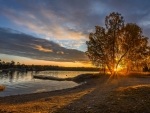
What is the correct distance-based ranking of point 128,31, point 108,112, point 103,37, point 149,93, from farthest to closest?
1. point 103,37
2. point 128,31
3. point 149,93
4. point 108,112

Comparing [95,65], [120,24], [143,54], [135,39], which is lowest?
[95,65]

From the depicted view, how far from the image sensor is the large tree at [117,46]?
42.4 m

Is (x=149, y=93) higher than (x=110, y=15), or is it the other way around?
(x=110, y=15)

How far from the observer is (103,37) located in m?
44.5

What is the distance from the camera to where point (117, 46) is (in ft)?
146

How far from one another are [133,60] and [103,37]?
11485 millimetres

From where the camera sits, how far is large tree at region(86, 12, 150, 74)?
139 ft

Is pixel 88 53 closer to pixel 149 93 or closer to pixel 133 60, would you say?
pixel 133 60

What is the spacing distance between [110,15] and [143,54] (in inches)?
601

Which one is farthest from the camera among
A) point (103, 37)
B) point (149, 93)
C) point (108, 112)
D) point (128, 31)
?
point (103, 37)

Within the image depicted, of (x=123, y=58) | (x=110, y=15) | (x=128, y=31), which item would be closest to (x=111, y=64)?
(x=123, y=58)

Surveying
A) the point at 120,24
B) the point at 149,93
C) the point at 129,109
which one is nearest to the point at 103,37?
the point at 120,24

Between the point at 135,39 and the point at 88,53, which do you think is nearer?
the point at 135,39

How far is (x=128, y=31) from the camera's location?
137ft
